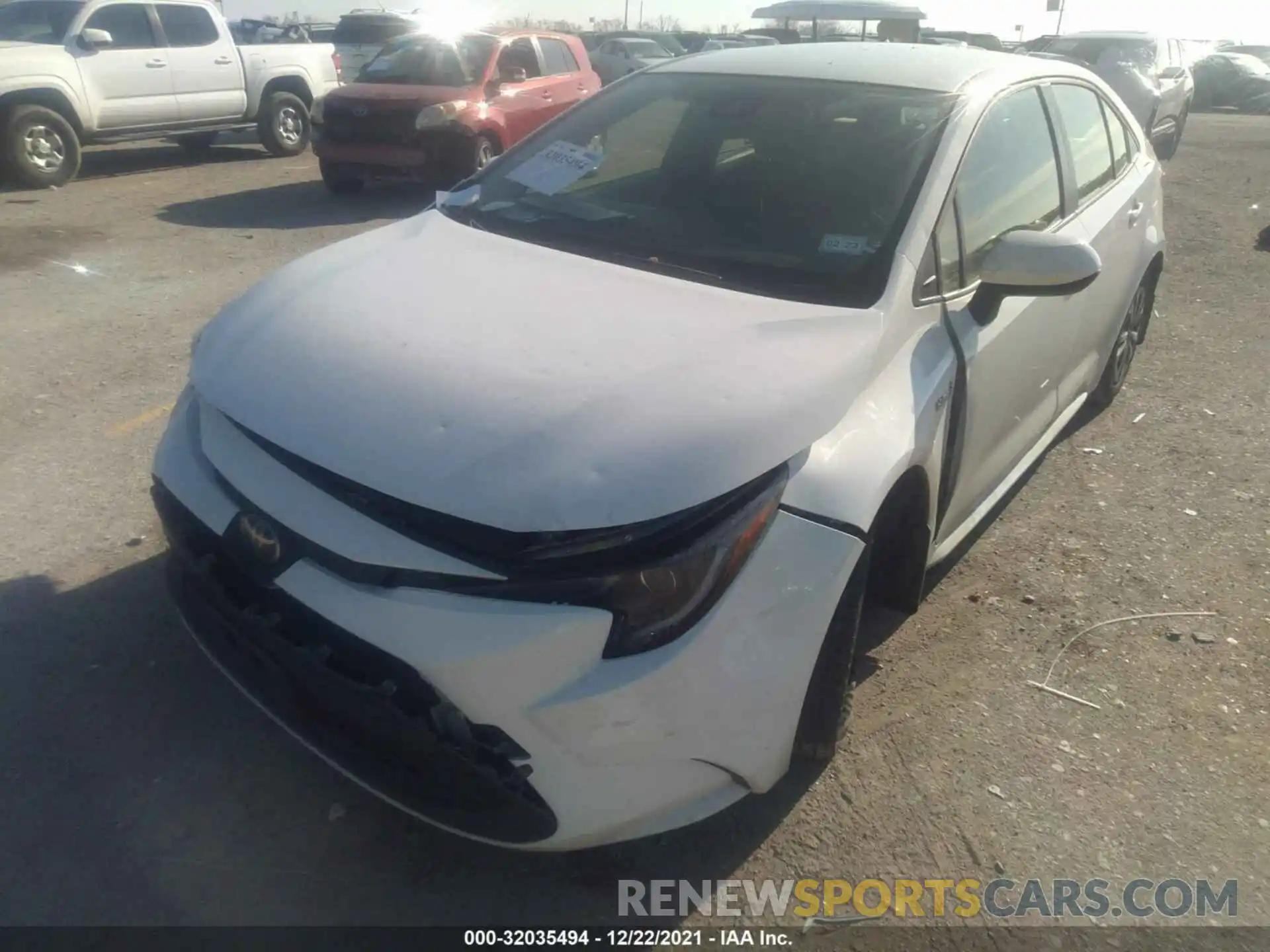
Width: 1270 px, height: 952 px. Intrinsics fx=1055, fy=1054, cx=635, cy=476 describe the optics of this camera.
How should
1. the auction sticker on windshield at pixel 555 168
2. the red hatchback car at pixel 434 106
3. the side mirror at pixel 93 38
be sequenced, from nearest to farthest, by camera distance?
the auction sticker on windshield at pixel 555 168 < the red hatchback car at pixel 434 106 < the side mirror at pixel 93 38

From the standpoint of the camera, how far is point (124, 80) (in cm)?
1102

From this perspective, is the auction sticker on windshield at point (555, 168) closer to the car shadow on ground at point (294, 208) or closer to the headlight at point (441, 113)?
the headlight at point (441, 113)

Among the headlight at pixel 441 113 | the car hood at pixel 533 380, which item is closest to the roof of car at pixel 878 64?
the car hood at pixel 533 380

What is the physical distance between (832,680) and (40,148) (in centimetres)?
1070

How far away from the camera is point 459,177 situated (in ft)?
32.5

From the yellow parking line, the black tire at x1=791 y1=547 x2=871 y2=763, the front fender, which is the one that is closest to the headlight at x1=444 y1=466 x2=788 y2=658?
the front fender

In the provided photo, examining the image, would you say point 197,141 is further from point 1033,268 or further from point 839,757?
point 839,757

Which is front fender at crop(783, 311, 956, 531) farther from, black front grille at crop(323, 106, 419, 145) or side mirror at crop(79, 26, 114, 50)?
side mirror at crop(79, 26, 114, 50)

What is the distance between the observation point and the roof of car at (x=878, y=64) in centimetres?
337

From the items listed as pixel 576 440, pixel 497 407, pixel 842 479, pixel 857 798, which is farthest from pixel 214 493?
pixel 857 798

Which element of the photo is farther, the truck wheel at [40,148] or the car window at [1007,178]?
the truck wheel at [40,148]

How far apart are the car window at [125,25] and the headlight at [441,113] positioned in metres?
3.75

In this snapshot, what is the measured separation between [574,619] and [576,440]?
0.37 metres

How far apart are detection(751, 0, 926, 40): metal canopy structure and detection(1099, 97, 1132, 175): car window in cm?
1475
